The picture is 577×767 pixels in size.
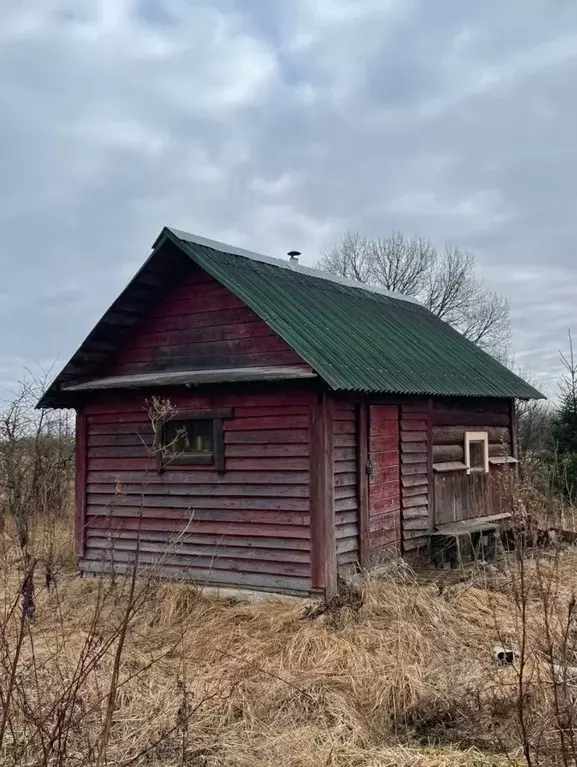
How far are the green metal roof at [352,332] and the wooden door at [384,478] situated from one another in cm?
61

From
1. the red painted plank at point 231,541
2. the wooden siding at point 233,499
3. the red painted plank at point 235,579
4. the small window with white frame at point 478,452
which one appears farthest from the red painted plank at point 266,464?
the small window with white frame at point 478,452

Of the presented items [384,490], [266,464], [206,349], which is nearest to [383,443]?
[384,490]

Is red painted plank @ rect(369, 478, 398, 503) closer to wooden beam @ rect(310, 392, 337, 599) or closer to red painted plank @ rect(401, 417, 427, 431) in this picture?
red painted plank @ rect(401, 417, 427, 431)

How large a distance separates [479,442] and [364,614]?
5.36 meters

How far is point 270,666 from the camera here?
6.19 metres

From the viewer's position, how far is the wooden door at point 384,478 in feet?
30.0

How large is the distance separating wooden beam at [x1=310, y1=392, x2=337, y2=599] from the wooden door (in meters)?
0.97

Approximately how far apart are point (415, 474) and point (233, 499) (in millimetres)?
2792

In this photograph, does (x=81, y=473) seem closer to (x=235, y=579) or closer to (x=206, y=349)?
(x=206, y=349)

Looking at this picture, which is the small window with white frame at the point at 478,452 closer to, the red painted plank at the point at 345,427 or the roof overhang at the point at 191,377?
the red painted plank at the point at 345,427

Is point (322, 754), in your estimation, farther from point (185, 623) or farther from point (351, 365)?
point (351, 365)

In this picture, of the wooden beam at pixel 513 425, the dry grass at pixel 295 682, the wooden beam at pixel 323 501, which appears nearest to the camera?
the dry grass at pixel 295 682

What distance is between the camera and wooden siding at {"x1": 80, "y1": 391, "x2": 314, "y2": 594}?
8.42 metres

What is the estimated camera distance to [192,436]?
948cm
